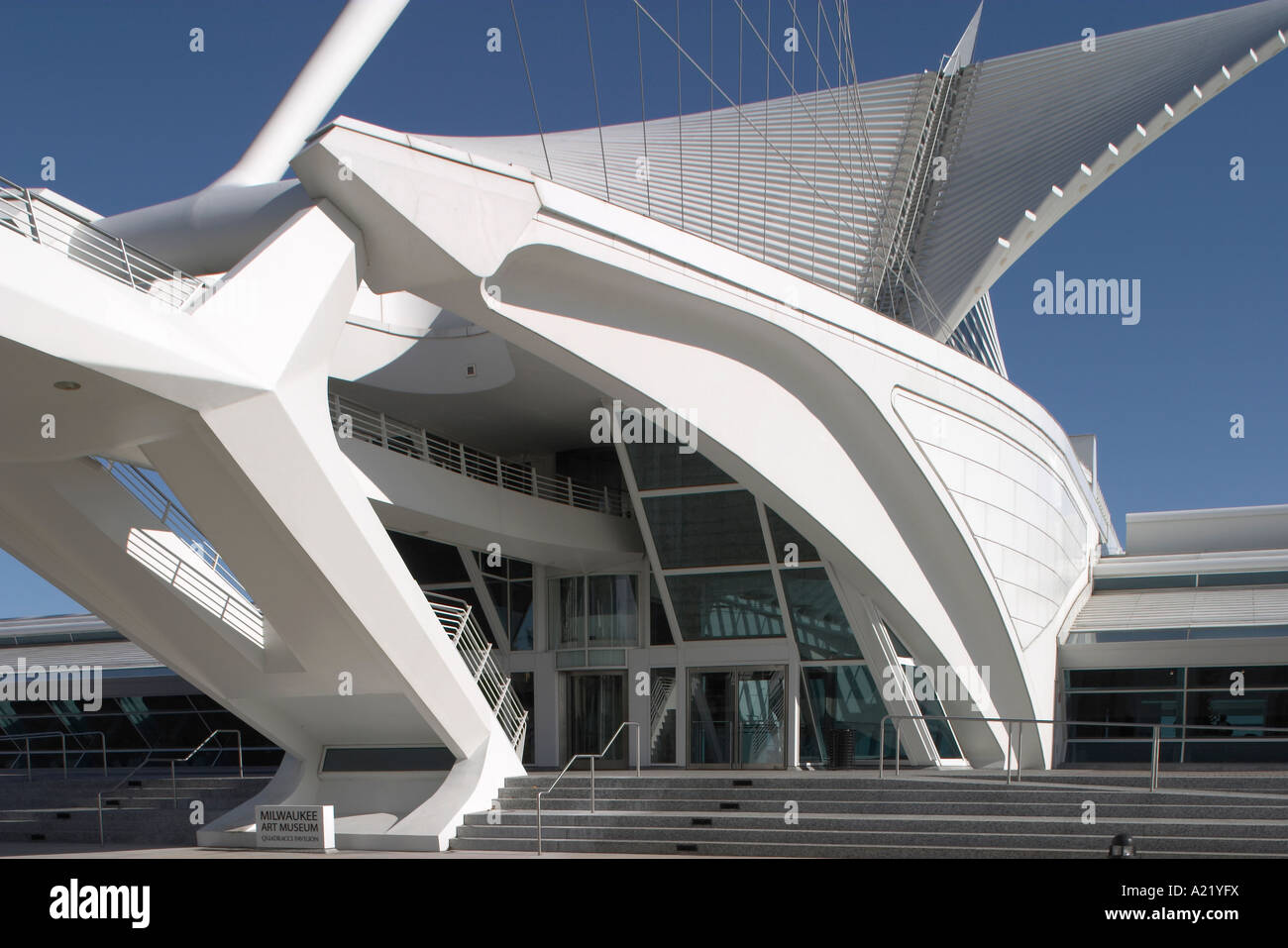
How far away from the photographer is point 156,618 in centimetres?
1811

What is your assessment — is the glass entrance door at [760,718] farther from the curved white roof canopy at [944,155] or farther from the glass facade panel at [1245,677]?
the glass facade panel at [1245,677]

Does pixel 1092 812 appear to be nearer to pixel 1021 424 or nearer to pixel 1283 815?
pixel 1283 815

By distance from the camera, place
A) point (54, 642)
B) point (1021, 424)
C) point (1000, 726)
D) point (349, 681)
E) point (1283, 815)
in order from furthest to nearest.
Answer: point (54, 642), point (1021, 424), point (1000, 726), point (349, 681), point (1283, 815)

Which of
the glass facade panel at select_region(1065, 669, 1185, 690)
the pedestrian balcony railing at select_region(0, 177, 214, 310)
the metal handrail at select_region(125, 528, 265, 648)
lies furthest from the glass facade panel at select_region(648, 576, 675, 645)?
the pedestrian balcony railing at select_region(0, 177, 214, 310)

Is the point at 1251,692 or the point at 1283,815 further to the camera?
the point at 1251,692

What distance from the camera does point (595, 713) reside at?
1042 inches

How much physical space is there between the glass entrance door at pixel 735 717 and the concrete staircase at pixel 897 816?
202 inches

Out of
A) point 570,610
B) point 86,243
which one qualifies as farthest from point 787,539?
point 86,243

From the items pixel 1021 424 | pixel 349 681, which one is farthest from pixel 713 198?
pixel 349 681

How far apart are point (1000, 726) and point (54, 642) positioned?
2709 centimetres

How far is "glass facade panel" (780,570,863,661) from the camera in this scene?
23.8 metres

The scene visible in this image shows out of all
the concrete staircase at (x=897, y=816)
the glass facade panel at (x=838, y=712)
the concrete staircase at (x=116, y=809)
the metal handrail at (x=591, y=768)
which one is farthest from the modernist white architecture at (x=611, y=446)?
the concrete staircase at (x=116, y=809)

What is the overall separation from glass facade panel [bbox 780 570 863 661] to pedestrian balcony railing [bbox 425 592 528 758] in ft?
18.0
